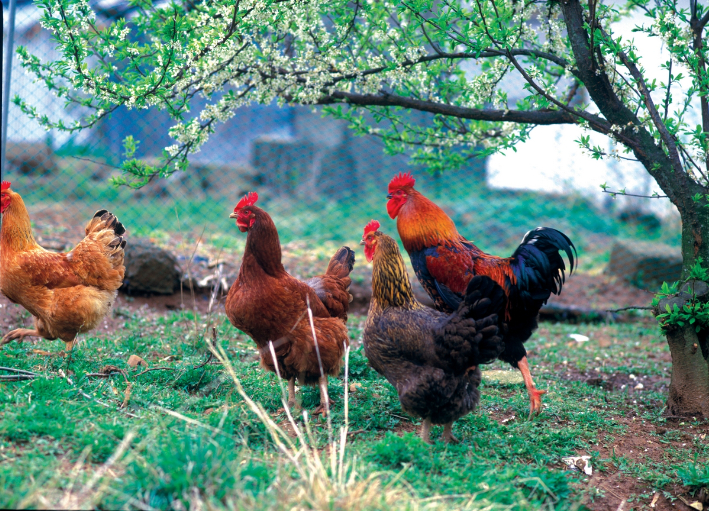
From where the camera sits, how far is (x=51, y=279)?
4.37 meters

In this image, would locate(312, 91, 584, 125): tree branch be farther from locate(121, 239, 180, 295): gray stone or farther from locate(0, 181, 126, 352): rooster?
locate(121, 239, 180, 295): gray stone

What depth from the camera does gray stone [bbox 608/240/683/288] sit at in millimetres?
8383

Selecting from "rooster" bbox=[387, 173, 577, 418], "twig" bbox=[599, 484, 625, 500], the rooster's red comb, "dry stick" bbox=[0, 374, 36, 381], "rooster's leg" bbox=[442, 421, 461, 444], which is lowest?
"dry stick" bbox=[0, 374, 36, 381]

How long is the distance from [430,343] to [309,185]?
31.9ft

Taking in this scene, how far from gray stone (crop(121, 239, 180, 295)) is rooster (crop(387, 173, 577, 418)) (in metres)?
3.14

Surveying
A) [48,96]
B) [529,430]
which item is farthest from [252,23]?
[48,96]

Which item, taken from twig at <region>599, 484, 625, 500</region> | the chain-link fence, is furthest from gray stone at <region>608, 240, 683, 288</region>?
twig at <region>599, 484, 625, 500</region>

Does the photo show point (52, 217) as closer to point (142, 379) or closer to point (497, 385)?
point (142, 379)

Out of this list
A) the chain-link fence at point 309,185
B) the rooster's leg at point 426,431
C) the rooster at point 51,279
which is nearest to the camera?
the rooster's leg at point 426,431

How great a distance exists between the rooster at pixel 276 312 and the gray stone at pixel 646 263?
619 cm

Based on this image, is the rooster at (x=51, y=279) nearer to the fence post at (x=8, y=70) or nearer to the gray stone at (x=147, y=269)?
the fence post at (x=8, y=70)

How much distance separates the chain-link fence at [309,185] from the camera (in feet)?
33.6

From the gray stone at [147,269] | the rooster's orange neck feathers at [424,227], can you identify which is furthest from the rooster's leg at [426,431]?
the gray stone at [147,269]

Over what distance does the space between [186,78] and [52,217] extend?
6.15 metres
